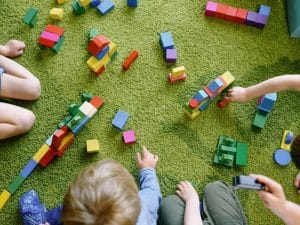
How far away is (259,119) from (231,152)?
15cm

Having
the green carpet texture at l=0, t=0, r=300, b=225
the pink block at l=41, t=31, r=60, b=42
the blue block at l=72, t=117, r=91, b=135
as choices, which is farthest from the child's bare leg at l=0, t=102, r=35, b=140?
the pink block at l=41, t=31, r=60, b=42

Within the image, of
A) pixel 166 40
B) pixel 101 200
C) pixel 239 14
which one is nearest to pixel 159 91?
pixel 166 40

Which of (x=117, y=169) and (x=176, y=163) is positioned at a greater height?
(x=117, y=169)

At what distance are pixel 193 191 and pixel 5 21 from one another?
2.82 ft

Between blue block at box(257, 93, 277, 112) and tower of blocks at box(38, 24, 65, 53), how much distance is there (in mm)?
694

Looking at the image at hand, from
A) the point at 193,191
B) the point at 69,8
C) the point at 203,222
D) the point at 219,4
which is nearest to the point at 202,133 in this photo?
the point at 193,191

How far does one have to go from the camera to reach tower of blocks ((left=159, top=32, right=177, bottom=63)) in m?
1.51

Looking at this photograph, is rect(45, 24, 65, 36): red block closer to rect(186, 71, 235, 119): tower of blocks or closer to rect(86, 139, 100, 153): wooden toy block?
rect(86, 139, 100, 153): wooden toy block

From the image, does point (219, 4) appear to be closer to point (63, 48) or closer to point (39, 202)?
point (63, 48)

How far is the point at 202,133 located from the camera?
4.85 feet

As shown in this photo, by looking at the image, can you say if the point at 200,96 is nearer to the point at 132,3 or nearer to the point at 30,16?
the point at 132,3

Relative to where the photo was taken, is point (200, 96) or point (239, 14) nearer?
point (200, 96)

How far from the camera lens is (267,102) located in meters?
1.46

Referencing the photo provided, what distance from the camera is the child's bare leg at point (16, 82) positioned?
144cm
